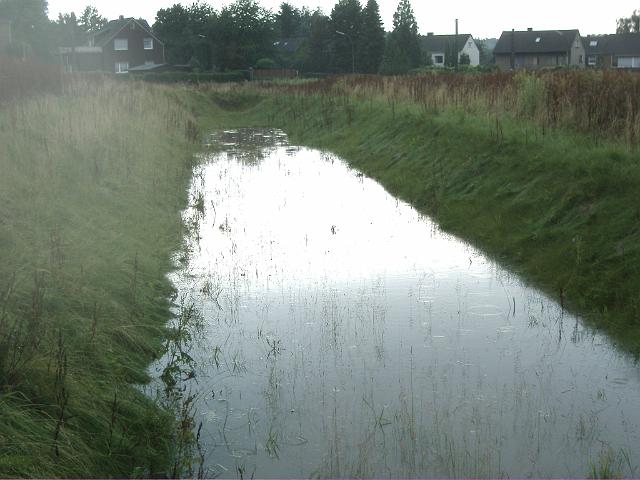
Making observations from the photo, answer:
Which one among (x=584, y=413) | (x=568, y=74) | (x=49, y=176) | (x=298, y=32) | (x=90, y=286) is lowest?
(x=584, y=413)

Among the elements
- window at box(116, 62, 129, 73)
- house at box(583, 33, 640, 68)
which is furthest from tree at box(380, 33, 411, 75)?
window at box(116, 62, 129, 73)

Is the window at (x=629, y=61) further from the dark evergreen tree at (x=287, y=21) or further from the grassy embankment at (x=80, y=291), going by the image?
the grassy embankment at (x=80, y=291)

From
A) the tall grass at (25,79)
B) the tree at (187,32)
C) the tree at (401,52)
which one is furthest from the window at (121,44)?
the tall grass at (25,79)

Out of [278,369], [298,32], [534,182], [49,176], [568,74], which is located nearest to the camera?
[278,369]

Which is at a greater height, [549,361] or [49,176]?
[49,176]

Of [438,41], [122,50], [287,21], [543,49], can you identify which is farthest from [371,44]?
[287,21]

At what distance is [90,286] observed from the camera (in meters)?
8.11

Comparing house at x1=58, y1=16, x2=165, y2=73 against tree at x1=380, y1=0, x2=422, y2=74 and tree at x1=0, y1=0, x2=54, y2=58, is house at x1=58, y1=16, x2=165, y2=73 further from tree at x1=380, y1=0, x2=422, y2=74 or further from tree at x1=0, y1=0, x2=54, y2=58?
tree at x1=380, y1=0, x2=422, y2=74

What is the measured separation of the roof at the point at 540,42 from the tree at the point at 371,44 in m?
15.3

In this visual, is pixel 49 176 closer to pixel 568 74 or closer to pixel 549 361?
pixel 549 361

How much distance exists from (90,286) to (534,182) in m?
7.37

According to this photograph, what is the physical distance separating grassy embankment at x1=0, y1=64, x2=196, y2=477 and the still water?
52cm

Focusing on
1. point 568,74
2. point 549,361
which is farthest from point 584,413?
point 568,74

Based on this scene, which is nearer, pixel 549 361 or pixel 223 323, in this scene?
pixel 549 361
